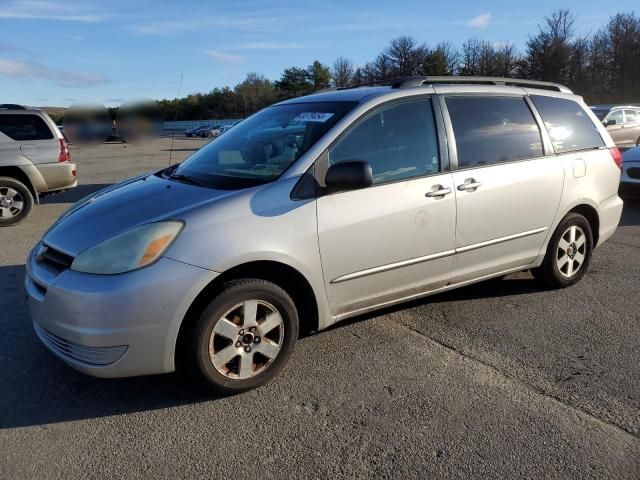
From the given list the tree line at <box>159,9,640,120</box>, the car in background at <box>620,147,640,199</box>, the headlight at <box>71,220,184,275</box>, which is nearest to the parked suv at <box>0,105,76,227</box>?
the headlight at <box>71,220,184,275</box>

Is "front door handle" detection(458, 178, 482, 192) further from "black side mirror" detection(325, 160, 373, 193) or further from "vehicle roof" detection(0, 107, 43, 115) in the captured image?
"vehicle roof" detection(0, 107, 43, 115)

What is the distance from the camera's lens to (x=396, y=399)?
10.2ft

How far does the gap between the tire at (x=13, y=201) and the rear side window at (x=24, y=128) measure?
0.71m

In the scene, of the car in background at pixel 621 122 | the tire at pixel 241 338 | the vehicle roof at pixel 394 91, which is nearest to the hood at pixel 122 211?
the tire at pixel 241 338

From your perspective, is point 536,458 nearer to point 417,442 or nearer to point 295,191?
point 417,442

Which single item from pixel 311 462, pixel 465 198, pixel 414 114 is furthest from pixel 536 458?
pixel 414 114

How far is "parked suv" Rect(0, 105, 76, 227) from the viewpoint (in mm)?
8312

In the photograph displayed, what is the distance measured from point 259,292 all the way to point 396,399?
1001mm

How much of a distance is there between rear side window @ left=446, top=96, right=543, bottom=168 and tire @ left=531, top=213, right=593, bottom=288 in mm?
760

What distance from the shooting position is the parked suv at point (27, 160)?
8312 mm

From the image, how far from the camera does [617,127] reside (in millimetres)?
16250

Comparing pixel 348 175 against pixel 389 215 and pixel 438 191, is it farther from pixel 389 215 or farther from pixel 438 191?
pixel 438 191

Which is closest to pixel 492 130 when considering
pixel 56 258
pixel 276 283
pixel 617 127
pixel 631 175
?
pixel 276 283

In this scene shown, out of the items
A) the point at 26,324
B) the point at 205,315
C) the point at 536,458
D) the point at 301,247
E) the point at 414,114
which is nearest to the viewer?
the point at 536,458
